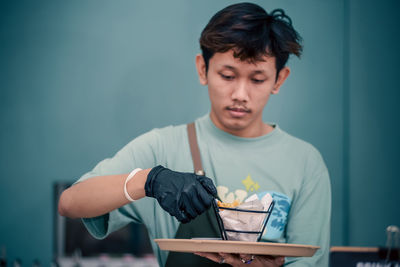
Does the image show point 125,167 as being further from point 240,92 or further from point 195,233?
Answer: point 240,92

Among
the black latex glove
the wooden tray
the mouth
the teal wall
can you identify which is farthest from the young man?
the teal wall

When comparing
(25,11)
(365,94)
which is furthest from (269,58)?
(25,11)

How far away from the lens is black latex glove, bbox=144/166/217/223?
108 centimetres

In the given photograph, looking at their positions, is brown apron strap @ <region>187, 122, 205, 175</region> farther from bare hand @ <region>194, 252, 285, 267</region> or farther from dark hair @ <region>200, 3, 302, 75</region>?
bare hand @ <region>194, 252, 285, 267</region>

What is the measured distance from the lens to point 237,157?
1.49 metres

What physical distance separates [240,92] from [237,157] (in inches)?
10.1

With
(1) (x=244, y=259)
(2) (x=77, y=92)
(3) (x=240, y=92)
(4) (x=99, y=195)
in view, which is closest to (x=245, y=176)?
(3) (x=240, y=92)

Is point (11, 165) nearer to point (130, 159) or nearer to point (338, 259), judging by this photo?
point (130, 159)

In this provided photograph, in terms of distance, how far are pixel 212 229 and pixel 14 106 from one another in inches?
65.1

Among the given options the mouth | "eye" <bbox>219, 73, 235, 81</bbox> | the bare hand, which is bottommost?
the bare hand

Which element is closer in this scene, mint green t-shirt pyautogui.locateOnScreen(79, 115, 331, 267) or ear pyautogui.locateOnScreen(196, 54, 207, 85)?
mint green t-shirt pyautogui.locateOnScreen(79, 115, 331, 267)

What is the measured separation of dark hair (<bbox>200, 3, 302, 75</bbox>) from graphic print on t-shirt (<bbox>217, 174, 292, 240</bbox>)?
0.43 metres

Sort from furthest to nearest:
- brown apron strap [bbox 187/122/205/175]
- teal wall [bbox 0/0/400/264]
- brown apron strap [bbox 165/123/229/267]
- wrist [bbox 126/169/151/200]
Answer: teal wall [bbox 0/0/400/264] → brown apron strap [bbox 187/122/205/175] → brown apron strap [bbox 165/123/229/267] → wrist [bbox 126/169/151/200]

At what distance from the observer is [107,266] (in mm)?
2352
